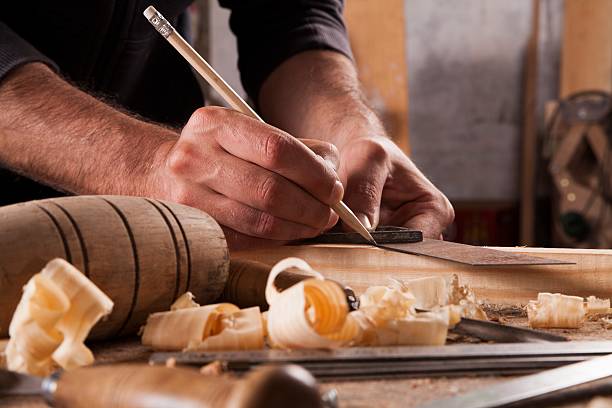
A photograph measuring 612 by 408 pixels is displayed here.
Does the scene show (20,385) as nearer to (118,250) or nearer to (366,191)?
(118,250)

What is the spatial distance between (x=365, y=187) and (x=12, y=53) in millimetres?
640

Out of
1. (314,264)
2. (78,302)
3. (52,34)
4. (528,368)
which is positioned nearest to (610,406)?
(528,368)

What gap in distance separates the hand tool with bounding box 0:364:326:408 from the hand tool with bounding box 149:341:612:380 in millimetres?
115

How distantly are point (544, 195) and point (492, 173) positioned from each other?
12.1 inches

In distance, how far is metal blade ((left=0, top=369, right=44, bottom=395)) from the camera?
0.57m

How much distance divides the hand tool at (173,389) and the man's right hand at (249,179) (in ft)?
1.85

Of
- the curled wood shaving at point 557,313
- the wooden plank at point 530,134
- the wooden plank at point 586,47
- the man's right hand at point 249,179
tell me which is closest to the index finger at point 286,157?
the man's right hand at point 249,179

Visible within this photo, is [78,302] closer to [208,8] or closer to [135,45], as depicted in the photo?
[135,45]

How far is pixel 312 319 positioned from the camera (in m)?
0.69

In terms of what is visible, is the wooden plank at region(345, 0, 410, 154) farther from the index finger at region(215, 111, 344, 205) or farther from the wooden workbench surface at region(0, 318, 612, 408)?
the wooden workbench surface at region(0, 318, 612, 408)

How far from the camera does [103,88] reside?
1750mm

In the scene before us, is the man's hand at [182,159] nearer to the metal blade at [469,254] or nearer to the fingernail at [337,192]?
the fingernail at [337,192]

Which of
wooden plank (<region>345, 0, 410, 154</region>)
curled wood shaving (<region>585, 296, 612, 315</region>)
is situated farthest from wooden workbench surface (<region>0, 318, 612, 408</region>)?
wooden plank (<region>345, 0, 410, 154</region>)

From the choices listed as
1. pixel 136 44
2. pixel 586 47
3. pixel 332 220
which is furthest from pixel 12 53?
pixel 586 47
